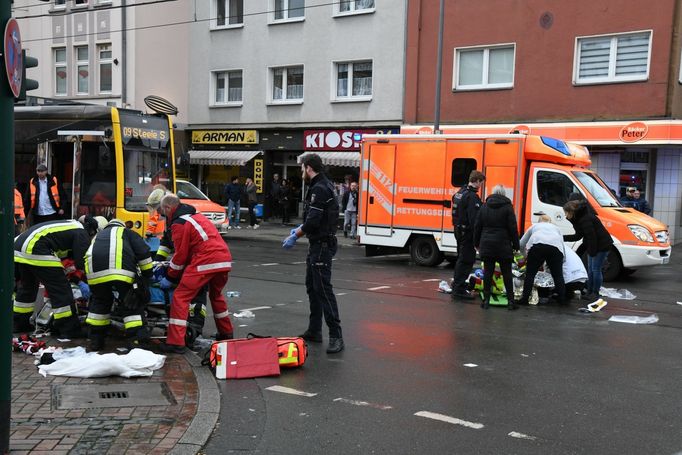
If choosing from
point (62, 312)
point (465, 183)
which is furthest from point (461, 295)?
point (62, 312)

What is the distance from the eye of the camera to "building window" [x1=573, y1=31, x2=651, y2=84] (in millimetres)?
18578

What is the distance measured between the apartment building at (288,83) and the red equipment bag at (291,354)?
17208mm

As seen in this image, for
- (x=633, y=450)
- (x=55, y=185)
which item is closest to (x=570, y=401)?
(x=633, y=450)

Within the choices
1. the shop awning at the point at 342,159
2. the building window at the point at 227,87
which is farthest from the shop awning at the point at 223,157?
the shop awning at the point at 342,159

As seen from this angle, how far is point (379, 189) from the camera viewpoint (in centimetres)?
1501

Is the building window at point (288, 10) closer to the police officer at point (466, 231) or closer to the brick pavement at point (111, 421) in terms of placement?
the police officer at point (466, 231)

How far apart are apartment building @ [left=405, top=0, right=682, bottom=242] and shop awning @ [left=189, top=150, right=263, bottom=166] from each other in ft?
24.6

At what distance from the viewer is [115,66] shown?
2733 centimetres

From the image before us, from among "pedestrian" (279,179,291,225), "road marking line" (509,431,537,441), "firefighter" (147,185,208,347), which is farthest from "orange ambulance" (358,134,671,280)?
"pedestrian" (279,179,291,225)

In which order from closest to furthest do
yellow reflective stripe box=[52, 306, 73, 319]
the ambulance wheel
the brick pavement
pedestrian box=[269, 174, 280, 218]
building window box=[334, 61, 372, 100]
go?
the brick pavement < yellow reflective stripe box=[52, 306, 73, 319] < the ambulance wheel < building window box=[334, 61, 372, 100] < pedestrian box=[269, 174, 280, 218]

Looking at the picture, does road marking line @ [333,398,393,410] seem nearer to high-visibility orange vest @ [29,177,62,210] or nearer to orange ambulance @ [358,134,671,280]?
orange ambulance @ [358,134,671,280]

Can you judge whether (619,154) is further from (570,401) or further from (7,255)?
(7,255)

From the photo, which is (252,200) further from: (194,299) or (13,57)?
(13,57)

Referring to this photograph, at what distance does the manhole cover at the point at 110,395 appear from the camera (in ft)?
17.4
